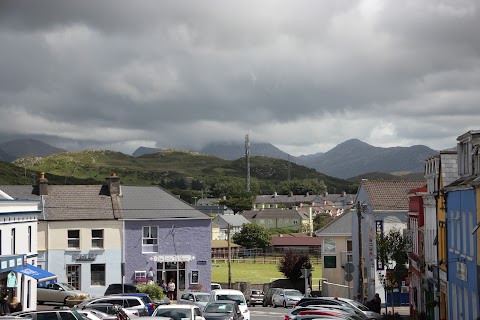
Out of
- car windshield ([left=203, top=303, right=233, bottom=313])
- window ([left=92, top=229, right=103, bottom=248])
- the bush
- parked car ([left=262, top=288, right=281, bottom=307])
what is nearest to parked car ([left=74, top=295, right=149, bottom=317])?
car windshield ([left=203, top=303, right=233, bottom=313])

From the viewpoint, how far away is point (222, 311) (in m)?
33.4

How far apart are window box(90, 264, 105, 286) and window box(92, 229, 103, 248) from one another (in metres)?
1.50

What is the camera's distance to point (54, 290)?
155 ft

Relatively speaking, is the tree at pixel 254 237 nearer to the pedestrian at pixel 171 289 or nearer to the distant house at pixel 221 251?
the distant house at pixel 221 251

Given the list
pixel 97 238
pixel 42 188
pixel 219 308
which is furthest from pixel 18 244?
pixel 42 188

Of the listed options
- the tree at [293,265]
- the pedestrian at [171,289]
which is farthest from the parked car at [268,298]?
the tree at [293,265]

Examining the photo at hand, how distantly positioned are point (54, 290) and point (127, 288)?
5055 millimetres

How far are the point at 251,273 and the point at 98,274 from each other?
4443cm

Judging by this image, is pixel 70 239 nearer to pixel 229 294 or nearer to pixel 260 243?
pixel 229 294

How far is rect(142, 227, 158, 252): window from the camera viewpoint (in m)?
59.3

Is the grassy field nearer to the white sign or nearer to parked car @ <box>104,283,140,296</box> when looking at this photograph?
the white sign

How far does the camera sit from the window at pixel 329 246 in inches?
3093

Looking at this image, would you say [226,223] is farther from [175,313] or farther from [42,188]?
[175,313]

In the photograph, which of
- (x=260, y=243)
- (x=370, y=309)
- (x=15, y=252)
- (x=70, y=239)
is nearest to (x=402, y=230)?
(x=370, y=309)
